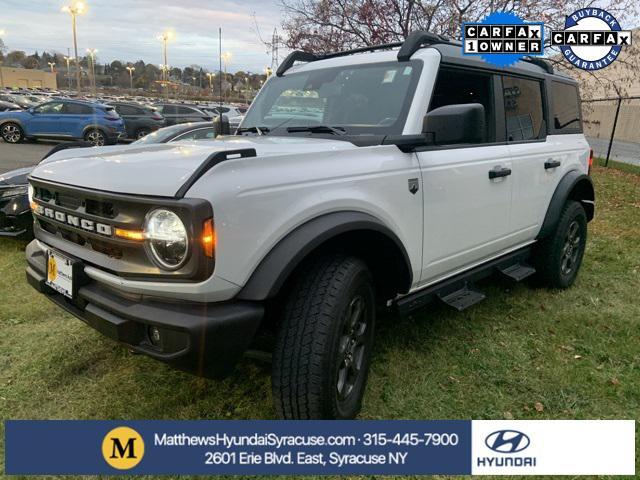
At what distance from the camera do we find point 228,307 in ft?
6.80

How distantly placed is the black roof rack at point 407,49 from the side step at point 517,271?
1.71 m

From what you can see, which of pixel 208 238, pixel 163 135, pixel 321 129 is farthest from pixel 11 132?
pixel 208 238

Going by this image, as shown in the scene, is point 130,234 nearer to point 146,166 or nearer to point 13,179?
point 146,166

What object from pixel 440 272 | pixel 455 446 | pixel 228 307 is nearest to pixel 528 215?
pixel 440 272

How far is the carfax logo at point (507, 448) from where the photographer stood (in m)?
2.38

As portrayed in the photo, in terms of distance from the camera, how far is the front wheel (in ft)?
7.41

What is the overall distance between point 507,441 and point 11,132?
20.1 metres

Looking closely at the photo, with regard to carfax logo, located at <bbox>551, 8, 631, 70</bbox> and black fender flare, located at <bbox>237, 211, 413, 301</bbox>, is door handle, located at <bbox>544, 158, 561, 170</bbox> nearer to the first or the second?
black fender flare, located at <bbox>237, 211, 413, 301</bbox>

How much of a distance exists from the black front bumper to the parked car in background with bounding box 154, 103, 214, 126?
54.9 feet

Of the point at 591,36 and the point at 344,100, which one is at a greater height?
the point at 591,36

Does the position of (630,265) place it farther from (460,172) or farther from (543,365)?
(460,172)

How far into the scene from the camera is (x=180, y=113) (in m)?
20.1

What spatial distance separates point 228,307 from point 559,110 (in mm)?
3775

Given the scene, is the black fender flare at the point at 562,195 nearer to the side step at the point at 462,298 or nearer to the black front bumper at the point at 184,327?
the side step at the point at 462,298
